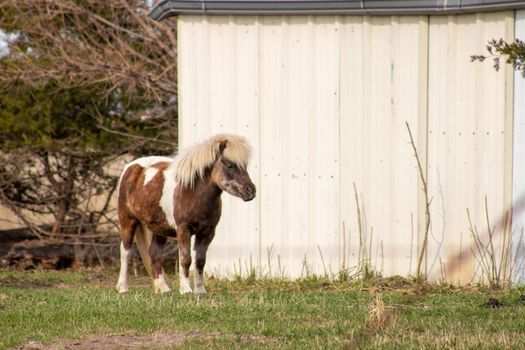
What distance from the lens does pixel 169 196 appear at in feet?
35.7

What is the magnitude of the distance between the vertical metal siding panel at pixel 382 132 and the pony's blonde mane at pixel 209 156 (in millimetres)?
2191

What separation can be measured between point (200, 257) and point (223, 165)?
1.00 m

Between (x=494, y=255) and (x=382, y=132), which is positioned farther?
(x=382, y=132)

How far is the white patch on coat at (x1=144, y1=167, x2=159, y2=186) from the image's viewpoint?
36.9ft

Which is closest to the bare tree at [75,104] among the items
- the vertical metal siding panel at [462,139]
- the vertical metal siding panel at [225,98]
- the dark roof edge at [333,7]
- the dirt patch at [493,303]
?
the vertical metal siding panel at [225,98]

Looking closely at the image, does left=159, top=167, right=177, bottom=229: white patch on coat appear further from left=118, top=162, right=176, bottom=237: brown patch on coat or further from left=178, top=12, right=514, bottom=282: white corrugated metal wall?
left=178, top=12, right=514, bottom=282: white corrugated metal wall

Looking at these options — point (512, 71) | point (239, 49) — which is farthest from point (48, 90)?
point (512, 71)

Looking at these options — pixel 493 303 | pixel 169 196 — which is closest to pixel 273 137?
pixel 169 196

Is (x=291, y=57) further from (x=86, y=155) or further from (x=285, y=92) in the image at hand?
(x=86, y=155)

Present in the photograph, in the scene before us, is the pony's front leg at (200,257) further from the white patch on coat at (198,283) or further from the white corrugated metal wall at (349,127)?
the white corrugated metal wall at (349,127)

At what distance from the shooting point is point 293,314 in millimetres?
8797

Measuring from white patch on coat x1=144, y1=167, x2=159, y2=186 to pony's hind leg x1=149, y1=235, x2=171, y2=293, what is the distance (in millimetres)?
691

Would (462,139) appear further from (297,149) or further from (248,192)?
(248,192)

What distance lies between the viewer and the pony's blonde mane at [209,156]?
34.0ft
